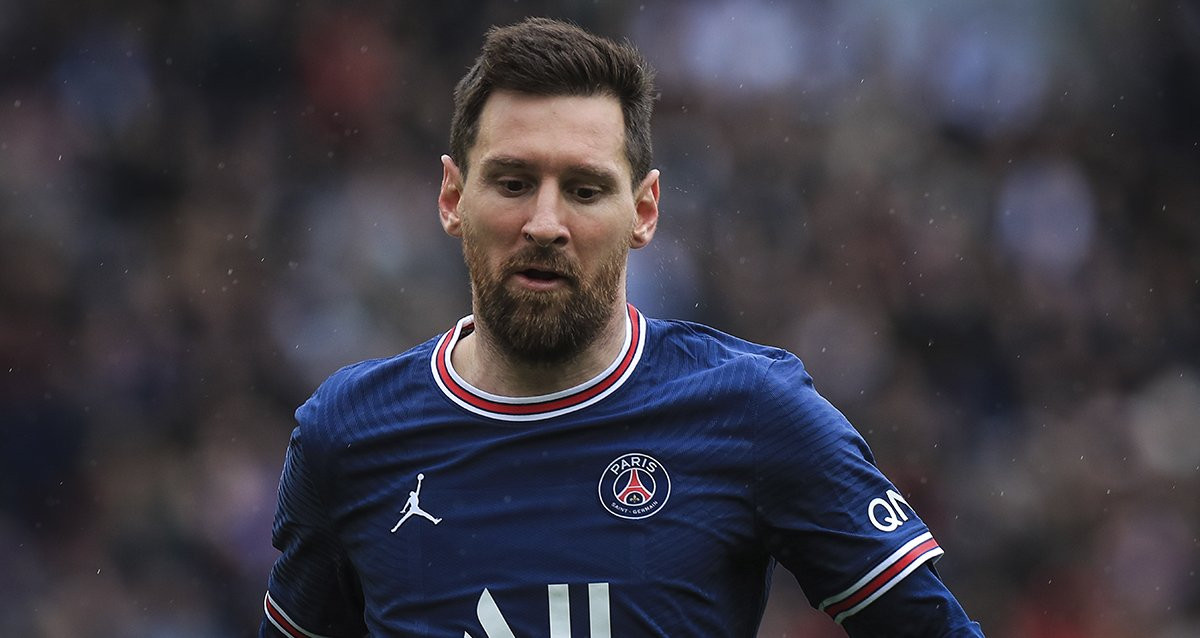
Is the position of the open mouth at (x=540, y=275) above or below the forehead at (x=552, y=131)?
below

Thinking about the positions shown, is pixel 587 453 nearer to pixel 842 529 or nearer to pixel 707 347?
pixel 707 347

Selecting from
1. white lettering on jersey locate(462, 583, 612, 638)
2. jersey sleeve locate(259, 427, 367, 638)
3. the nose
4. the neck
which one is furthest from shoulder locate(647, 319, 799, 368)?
jersey sleeve locate(259, 427, 367, 638)

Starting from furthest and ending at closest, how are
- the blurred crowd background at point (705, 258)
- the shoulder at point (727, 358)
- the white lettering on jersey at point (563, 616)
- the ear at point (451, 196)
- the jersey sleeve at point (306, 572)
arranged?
the blurred crowd background at point (705, 258) < the jersey sleeve at point (306, 572) < the ear at point (451, 196) < the shoulder at point (727, 358) < the white lettering on jersey at point (563, 616)

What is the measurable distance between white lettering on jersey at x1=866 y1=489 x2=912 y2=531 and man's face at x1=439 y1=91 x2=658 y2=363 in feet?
1.94

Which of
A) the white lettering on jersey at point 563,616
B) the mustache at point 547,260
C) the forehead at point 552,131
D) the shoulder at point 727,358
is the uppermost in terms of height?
the forehead at point 552,131

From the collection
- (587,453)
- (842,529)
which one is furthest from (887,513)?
(587,453)

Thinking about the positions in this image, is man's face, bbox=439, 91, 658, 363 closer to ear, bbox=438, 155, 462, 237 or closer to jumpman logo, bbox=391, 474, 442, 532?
ear, bbox=438, 155, 462, 237

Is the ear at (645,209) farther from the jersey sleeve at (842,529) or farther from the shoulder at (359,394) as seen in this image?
the shoulder at (359,394)

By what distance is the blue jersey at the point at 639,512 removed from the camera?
2898 millimetres

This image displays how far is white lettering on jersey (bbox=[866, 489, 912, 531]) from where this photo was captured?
293 centimetres

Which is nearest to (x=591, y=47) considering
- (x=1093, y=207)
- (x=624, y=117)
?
(x=624, y=117)

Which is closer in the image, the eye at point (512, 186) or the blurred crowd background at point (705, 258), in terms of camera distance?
the eye at point (512, 186)

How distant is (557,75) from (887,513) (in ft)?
3.25

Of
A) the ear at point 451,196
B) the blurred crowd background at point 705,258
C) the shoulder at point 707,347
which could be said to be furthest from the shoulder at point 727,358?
the blurred crowd background at point 705,258
